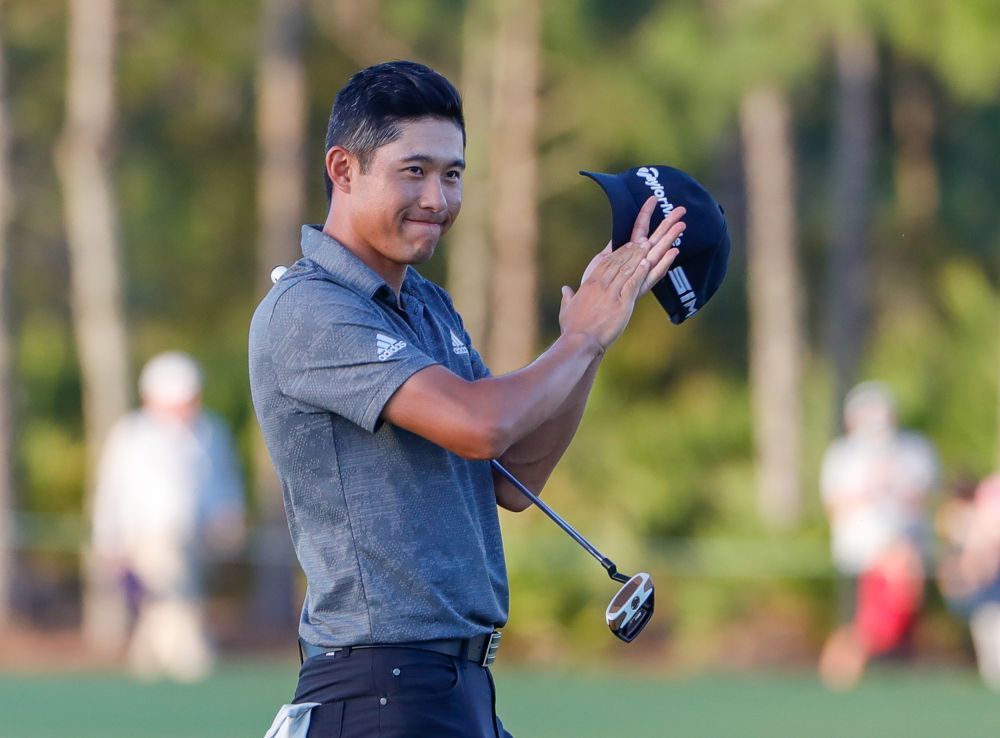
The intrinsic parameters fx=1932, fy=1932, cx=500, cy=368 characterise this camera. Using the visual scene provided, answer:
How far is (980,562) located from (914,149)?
10.7 m

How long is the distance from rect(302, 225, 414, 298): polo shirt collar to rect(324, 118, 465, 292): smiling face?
0.04 meters

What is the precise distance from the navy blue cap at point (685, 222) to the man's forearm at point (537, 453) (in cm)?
33

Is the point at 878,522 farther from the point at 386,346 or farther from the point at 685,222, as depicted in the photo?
the point at 386,346

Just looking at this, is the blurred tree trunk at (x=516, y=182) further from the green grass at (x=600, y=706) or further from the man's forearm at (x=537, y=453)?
the man's forearm at (x=537, y=453)

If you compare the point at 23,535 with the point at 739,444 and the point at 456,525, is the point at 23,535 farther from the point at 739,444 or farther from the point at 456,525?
the point at 456,525

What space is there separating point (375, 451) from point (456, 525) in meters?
0.22

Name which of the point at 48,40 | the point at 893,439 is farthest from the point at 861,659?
the point at 48,40

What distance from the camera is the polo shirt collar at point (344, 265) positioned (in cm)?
380

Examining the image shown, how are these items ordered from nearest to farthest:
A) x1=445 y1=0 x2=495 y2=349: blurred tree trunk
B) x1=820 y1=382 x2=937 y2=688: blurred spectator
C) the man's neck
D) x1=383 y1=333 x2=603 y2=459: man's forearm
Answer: x1=383 y1=333 x2=603 y2=459: man's forearm, the man's neck, x1=820 y1=382 x2=937 y2=688: blurred spectator, x1=445 y1=0 x2=495 y2=349: blurred tree trunk

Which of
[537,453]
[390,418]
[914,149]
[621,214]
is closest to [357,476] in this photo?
[390,418]

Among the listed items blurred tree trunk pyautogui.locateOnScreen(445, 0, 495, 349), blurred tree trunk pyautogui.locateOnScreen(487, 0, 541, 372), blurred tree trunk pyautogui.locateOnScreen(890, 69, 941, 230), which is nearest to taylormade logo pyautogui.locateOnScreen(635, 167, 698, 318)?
blurred tree trunk pyautogui.locateOnScreen(487, 0, 541, 372)

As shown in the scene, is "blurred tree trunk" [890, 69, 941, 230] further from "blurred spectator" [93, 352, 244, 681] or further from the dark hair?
the dark hair

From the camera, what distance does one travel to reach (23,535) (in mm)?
20703

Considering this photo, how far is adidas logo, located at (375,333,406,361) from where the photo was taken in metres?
3.62
